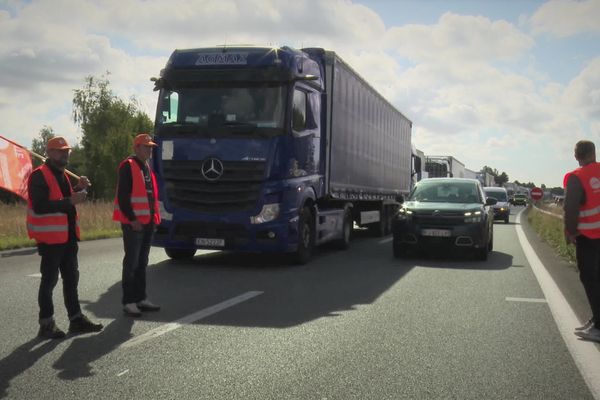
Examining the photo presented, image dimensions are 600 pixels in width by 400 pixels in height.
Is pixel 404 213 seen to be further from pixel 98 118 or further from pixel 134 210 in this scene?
pixel 98 118

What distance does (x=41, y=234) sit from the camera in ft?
18.1

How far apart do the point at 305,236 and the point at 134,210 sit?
4.99 metres

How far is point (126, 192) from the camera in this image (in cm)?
654

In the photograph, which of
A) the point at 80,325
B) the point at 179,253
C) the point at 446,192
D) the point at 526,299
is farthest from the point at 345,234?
the point at 80,325

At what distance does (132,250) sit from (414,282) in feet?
14.5

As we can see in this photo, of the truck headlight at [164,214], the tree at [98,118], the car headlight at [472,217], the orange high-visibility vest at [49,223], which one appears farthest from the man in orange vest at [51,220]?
the tree at [98,118]

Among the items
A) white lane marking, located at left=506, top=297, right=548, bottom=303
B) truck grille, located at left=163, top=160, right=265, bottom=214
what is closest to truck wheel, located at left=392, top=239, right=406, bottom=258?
truck grille, located at left=163, top=160, right=265, bottom=214

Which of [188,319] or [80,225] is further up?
[80,225]

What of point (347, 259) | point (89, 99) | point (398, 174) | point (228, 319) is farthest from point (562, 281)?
point (89, 99)

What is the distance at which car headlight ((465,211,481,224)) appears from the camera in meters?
12.2

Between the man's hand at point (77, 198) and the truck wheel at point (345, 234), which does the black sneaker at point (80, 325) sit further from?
the truck wheel at point (345, 234)

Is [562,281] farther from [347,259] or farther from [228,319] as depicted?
[228,319]

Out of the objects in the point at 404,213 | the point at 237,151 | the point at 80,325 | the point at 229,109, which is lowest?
the point at 80,325

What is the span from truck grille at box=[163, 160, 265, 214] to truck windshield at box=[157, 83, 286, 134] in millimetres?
577
